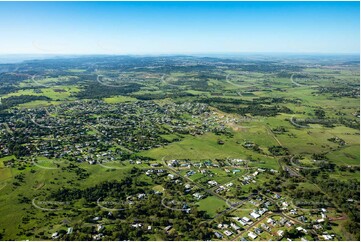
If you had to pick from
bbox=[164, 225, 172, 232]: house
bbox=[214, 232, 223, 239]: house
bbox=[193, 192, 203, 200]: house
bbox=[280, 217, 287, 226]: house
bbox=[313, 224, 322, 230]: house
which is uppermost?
bbox=[193, 192, 203, 200]: house

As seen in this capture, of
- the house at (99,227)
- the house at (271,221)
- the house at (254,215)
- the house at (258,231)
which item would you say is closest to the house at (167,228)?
the house at (99,227)

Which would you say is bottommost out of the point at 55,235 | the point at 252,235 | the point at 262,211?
the point at 55,235

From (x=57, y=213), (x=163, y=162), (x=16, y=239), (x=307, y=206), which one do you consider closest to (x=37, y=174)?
(x=57, y=213)

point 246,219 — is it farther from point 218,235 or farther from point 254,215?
point 218,235

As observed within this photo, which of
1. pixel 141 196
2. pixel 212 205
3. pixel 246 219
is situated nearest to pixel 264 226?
pixel 246 219

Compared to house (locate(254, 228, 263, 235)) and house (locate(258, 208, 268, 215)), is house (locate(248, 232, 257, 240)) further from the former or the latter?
house (locate(258, 208, 268, 215))

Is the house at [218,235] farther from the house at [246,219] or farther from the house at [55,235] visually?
the house at [55,235]

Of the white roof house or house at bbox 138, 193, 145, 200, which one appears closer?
the white roof house

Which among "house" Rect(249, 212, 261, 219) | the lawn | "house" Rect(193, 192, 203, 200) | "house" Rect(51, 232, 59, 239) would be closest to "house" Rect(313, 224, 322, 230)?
"house" Rect(249, 212, 261, 219)

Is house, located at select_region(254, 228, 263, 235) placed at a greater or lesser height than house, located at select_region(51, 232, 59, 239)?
greater

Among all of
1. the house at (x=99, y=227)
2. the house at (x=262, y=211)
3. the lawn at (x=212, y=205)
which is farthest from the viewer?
the lawn at (x=212, y=205)

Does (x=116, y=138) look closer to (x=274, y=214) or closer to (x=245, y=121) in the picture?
(x=245, y=121)
